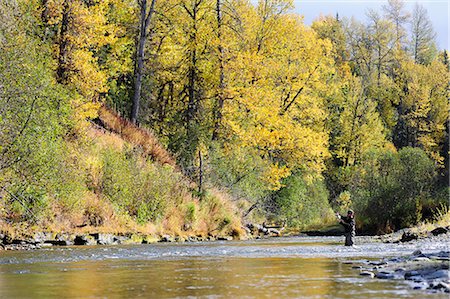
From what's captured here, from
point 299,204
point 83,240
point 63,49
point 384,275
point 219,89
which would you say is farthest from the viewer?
point 299,204

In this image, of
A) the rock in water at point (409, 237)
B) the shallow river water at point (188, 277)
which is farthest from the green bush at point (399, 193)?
the shallow river water at point (188, 277)

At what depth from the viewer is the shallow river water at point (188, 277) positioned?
904cm

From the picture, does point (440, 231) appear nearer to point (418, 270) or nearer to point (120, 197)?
point (120, 197)

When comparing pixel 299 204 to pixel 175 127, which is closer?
pixel 175 127

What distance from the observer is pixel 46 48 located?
79.9ft

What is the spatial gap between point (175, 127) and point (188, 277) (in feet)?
83.9

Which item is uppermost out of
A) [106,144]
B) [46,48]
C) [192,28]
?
[192,28]

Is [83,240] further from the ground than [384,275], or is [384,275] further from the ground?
[384,275]

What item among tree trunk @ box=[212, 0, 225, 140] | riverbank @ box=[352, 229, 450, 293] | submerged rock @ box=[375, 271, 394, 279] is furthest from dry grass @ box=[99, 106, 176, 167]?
submerged rock @ box=[375, 271, 394, 279]

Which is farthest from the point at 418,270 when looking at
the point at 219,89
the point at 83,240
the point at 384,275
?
the point at 219,89

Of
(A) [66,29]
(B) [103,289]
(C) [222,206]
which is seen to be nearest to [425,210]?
(C) [222,206]

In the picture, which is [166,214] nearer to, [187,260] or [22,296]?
[187,260]

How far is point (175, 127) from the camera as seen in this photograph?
36.6 metres

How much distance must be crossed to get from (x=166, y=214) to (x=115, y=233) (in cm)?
386
